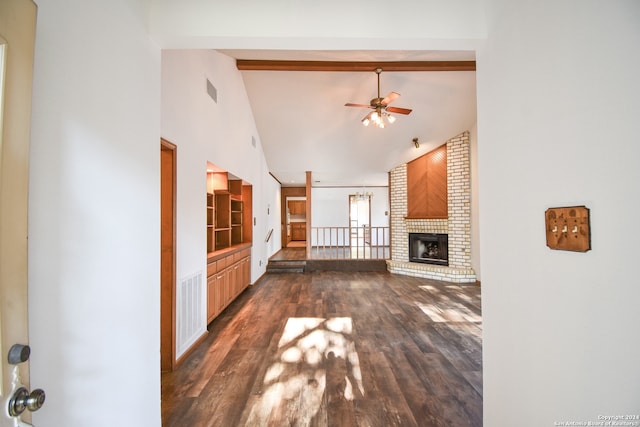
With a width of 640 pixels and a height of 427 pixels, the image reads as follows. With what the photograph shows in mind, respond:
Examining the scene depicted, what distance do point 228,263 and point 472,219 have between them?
5.02m

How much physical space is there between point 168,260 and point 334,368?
1841 mm

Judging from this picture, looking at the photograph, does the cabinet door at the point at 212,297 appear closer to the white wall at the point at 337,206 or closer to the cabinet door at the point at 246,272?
the cabinet door at the point at 246,272

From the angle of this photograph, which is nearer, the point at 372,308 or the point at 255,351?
the point at 255,351

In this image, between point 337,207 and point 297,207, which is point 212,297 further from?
point 297,207

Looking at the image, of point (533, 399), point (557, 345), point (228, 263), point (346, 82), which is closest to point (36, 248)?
point (557, 345)

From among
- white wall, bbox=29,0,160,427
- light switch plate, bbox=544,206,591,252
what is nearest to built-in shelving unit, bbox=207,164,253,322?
white wall, bbox=29,0,160,427

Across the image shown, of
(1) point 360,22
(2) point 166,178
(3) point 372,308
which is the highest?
(1) point 360,22

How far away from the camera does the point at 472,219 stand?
19.1ft

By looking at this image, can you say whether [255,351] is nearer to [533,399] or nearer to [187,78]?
[533,399]

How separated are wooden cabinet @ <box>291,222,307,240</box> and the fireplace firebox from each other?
6.65 m

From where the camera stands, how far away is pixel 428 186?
6.62 metres

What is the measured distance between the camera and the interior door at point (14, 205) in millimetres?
700

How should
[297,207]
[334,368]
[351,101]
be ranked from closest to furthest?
[334,368] < [351,101] < [297,207]

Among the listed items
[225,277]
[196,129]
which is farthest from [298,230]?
[196,129]
